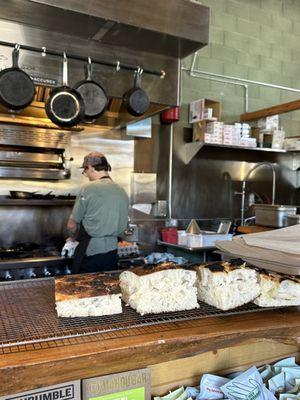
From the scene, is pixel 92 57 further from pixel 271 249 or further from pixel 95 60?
pixel 271 249

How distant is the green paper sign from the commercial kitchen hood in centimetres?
160

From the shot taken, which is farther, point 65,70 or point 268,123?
point 268,123

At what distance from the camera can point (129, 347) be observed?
3.36ft

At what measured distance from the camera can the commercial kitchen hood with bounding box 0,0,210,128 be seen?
5.94ft

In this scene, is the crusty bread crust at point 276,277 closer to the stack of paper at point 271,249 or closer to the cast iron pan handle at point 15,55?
Result: the stack of paper at point 271,249

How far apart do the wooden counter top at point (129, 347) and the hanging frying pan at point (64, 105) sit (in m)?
1.26

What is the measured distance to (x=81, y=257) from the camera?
2826mm

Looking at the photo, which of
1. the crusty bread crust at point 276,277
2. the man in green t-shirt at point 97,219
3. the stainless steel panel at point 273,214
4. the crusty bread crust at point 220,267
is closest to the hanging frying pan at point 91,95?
the man in green t-shirt at point 97,219

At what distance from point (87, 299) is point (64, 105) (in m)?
1.17

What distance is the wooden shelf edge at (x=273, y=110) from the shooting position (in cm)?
384

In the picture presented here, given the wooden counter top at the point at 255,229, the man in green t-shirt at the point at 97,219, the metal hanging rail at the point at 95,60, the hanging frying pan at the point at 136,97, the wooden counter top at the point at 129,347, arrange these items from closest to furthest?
the wooden counter top at the point at 129,347 → the metal hanging rail at the point at 95,60 → the hanging frying pan at the point at 136,97 → the man in green t-shirt at the point at 97,219 → the wooden counter top at the point at 255,229

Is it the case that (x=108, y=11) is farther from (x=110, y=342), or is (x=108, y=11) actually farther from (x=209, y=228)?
(x=209, y=228)

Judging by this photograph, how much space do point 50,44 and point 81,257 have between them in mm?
1559

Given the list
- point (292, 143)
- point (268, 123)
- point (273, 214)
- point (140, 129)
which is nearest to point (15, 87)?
point (140, 129)
